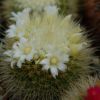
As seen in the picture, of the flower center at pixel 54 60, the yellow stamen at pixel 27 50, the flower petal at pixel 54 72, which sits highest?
the yellow stamen at pixel 27 50

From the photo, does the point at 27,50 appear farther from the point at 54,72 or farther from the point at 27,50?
the point at 54,72

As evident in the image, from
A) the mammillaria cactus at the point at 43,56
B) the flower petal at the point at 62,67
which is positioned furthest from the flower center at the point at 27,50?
the flower petal at the point at 62,67

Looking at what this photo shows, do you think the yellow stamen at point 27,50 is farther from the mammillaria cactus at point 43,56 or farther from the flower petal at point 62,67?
the flower petal at point 62,67

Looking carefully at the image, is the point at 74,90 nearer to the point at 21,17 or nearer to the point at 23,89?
the point at 23,89

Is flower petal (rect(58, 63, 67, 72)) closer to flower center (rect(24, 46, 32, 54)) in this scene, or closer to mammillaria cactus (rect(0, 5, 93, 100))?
mammillaria cactus (rect(0, 5, 93, 100))

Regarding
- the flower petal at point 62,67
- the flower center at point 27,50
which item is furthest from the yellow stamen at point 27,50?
the flower petal at point 62,67

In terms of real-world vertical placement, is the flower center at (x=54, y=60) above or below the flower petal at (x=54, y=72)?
above

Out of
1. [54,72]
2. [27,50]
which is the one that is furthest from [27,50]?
[54,72]

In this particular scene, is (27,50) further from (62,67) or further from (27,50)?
(62,67)

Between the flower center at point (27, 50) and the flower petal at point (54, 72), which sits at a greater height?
the flower center at point (27, 50)
